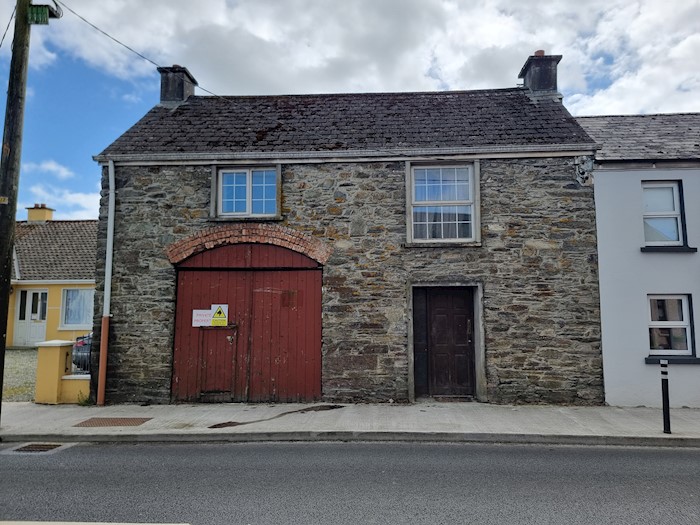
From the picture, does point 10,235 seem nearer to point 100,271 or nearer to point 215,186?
point 100,271

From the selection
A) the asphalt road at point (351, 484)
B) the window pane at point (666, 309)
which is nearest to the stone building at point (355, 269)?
the window pane at point (666, 309)

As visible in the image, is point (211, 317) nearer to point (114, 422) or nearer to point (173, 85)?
point (114, 422)

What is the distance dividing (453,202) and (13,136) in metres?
8.16

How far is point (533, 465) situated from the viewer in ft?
19.3

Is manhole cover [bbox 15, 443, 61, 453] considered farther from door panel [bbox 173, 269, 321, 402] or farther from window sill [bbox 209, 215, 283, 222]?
window sill [bbox 209, 215, 283, 222]

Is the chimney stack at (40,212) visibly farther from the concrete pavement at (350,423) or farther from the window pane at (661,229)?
the window pane at (661,229)

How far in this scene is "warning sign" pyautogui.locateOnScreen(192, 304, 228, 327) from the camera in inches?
378

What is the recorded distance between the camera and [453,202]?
32.1 ft

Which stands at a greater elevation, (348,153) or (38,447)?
(348,153)

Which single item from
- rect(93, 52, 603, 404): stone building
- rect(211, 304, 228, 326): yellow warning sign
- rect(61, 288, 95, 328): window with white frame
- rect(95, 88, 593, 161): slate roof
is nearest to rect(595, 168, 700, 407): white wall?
rect(93, 52, 603, 404): stone building

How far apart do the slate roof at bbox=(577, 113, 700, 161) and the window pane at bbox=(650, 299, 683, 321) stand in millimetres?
2876

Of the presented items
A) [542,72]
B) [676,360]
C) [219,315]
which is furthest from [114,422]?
[542,72]

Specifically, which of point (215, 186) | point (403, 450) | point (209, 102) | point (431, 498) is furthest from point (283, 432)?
point (209, 102)

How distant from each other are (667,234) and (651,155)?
1653 mm
